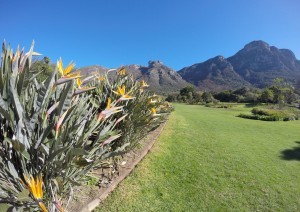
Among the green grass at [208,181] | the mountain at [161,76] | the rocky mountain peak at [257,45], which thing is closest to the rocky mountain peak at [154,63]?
the mountain at [161,76]

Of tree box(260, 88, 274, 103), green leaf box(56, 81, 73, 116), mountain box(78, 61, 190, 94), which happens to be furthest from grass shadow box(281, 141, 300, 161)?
mountain box(78, 61, 190, 94)

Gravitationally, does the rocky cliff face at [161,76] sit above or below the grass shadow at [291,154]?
above

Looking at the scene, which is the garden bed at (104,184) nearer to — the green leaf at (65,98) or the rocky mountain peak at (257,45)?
the green leaf at (65,98)

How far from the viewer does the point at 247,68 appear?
155 metres

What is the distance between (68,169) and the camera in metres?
2.17

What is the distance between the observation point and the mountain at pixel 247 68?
129512 mm

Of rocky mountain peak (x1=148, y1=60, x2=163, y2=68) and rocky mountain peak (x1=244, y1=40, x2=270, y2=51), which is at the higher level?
rocky mountain peak (x1=244, y1=40, x2=270, y2=51)

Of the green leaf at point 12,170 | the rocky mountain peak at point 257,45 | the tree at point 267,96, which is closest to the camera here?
the green leaf at point 12,170

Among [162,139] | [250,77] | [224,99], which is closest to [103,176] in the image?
[162,139]

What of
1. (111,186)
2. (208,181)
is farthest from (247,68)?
(111,186)

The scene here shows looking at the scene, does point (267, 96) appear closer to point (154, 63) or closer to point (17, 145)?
point (17, 145)

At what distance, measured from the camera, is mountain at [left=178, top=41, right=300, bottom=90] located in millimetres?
129512

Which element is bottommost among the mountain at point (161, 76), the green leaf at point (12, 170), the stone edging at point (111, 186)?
the stone edging at point (111, 186)

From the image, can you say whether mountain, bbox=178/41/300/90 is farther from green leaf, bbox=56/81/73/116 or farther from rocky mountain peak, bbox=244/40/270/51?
green leaf, bbox=56/81/73/116
